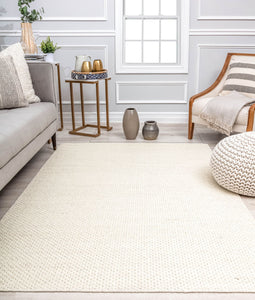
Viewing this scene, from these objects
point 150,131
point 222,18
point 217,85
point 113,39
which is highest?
point 222,18

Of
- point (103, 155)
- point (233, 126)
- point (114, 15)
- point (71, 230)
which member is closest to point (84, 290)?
point (71, 230)

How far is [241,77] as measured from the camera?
3.52 meters

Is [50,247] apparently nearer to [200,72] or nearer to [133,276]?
[133,276]

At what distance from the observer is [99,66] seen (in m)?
3.70

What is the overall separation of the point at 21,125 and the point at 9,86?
18.7 inches

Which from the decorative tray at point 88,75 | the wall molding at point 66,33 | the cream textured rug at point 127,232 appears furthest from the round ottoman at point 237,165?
the wall molding at point 66,33

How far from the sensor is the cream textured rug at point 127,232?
148 cm

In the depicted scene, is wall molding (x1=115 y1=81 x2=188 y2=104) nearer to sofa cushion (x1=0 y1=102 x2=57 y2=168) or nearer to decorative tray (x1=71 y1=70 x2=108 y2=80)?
decorative tray (x1=71 y1=70 x2=108 y2=80)

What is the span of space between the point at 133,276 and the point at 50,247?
18.0 inches

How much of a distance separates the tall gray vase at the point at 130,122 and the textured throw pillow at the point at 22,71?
0.93 metres

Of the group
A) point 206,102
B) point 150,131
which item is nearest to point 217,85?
point 206,102

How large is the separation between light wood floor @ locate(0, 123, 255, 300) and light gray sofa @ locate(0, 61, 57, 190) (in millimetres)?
186

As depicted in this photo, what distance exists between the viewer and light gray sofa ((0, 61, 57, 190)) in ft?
6.82

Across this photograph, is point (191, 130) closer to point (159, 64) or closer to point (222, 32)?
point (159, 64)
